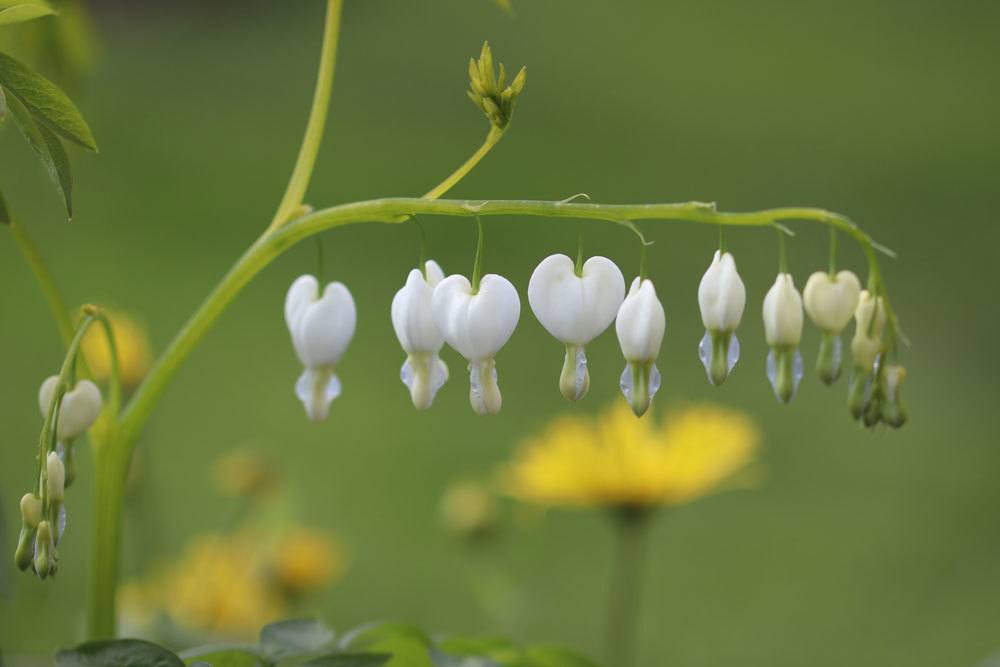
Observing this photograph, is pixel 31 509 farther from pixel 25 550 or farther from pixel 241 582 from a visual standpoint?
pixel 241 582

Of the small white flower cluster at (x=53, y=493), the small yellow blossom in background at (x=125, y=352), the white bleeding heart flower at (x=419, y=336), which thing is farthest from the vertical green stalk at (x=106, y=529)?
the small yellow blossom in background at (x=125, y=352)

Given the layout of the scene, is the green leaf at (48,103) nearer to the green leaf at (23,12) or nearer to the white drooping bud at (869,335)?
the green leaf at (23,12)

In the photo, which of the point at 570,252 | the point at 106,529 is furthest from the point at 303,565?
the point at 570,252

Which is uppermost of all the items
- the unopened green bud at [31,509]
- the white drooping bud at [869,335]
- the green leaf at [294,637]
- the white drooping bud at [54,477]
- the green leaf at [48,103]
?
the green leaf at [48,103]

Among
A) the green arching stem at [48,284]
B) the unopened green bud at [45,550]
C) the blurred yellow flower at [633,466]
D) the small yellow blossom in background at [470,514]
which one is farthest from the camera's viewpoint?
the small yellow blossom in background at [470,514]

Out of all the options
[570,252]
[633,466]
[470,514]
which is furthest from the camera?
[570,252]

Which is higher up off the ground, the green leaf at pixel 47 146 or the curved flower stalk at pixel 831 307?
the green leaf at pixel 47 146

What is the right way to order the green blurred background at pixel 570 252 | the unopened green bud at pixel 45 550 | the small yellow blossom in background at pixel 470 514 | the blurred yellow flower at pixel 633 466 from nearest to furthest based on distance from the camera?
the unopened green bud at pixel 45 550, the blurred yellow flower at pixel 633 466, the small yellow blossom in background at pixel 470 514, the green blurred background at pixel 570 252

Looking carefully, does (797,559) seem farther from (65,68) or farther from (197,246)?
(197,246)
